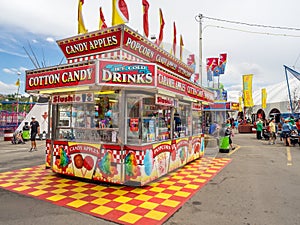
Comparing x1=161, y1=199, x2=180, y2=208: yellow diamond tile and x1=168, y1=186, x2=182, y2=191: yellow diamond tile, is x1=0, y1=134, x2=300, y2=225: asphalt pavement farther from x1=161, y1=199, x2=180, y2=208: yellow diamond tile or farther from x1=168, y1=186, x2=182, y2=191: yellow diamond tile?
x1=168, y1=186, x2=182, y2=191: yellow diamond tile

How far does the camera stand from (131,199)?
404 centimetres

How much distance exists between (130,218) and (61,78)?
3.27 meters

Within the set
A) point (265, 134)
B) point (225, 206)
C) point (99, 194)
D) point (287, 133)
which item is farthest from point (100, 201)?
point (265, 134)

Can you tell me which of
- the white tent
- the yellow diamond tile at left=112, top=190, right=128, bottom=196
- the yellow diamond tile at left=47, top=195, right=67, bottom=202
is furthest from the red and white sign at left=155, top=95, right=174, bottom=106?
the white tent

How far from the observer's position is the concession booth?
13.7 feet

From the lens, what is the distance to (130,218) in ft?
10.7

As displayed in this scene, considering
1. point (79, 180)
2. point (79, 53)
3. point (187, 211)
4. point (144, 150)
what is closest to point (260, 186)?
point (187, 211)

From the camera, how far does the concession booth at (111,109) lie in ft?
13.7

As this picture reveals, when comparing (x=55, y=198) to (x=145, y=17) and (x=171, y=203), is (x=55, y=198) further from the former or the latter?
(x=145, y=17)

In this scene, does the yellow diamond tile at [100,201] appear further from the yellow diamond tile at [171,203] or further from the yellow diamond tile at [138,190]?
the yellow diamond tile at [171,203]

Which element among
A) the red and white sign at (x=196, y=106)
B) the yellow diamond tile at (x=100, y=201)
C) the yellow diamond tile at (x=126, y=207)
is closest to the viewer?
the yellow diamond tile at (x=126, y=207)

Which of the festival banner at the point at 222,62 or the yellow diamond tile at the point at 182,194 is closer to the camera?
the yellow diamond tile at the point at 182,194

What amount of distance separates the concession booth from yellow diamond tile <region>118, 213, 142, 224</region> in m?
1.10

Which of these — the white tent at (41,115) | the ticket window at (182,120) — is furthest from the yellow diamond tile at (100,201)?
the white tent at (41,115)
